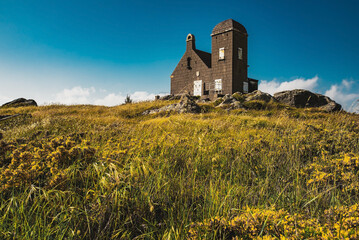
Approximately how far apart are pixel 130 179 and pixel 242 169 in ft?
6.60

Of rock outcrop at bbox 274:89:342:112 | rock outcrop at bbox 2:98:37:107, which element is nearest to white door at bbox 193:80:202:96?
rock outcrop at bbox 274:89:342:112

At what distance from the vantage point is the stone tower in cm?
2683

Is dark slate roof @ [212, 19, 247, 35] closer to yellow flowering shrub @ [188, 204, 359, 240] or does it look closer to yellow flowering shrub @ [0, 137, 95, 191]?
yellow flowering shrub @ [0, 137, 95, 191]

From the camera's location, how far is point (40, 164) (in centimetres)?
310

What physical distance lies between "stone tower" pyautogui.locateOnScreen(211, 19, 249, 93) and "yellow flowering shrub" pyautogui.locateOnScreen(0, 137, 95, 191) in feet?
81.6

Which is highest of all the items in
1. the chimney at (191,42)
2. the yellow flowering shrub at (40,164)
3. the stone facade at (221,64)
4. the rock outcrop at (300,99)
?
the chimney at (191,42)

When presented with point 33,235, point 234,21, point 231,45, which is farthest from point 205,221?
point 234,21

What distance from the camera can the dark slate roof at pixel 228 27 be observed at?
2683 centimetres

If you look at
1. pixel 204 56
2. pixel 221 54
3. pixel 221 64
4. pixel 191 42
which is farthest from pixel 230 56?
pixel 191 42

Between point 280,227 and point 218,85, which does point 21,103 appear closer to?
point 218,85

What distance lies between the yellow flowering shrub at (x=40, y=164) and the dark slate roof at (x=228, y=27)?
27.0 m

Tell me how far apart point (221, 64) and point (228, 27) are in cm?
436

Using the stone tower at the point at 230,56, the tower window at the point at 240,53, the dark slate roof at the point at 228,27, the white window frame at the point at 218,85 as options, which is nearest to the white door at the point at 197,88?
the stone tower at the point at 230,56

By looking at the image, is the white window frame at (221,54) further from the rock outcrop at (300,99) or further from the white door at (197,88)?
the rock outcrop at (300,99)
